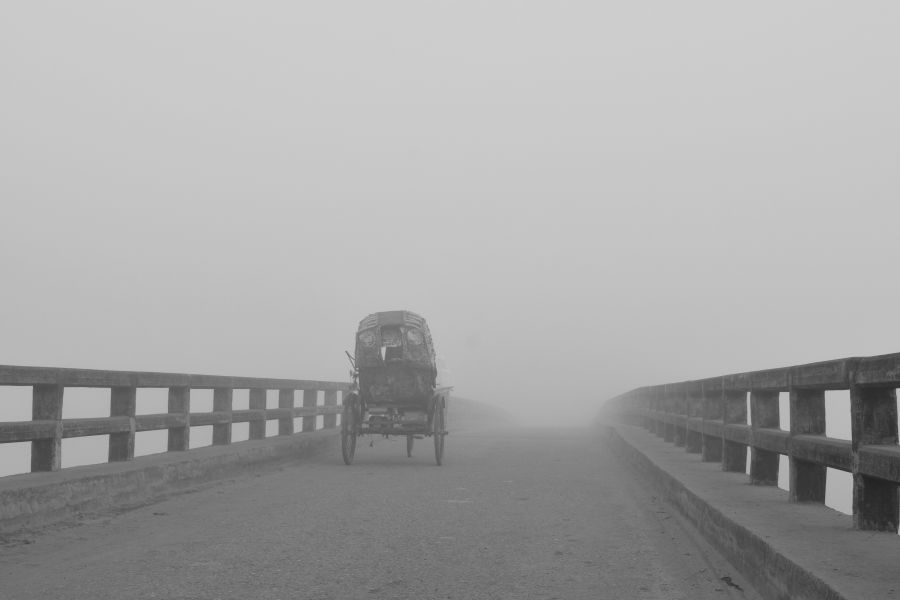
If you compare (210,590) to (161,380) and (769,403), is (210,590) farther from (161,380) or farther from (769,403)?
(161,380)

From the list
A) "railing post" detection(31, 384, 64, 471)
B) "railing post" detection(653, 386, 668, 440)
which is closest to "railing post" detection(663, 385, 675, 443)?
"railing post" detection(653, 386, 668, 440)

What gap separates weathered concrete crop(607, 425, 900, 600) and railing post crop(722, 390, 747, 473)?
0.16m

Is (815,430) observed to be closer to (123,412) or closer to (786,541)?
(786,541)

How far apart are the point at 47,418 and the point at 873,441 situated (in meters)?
6.89

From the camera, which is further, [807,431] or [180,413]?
[180,413]

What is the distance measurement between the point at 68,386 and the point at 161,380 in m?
2.10

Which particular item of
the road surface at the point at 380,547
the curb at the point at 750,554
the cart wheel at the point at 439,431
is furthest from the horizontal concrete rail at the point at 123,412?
the curb at the point at 750,554

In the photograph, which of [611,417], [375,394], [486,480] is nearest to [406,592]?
[486,480]

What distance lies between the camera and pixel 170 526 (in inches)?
307

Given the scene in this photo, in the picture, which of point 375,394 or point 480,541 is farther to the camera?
point 375,394

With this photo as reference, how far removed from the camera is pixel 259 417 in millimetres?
14578

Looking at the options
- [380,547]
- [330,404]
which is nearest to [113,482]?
[380,547]

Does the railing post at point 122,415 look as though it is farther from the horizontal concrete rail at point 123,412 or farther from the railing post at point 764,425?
the railing post at point 764,425

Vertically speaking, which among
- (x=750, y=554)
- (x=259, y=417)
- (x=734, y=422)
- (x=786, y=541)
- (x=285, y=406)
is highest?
(x=734, y=422)
